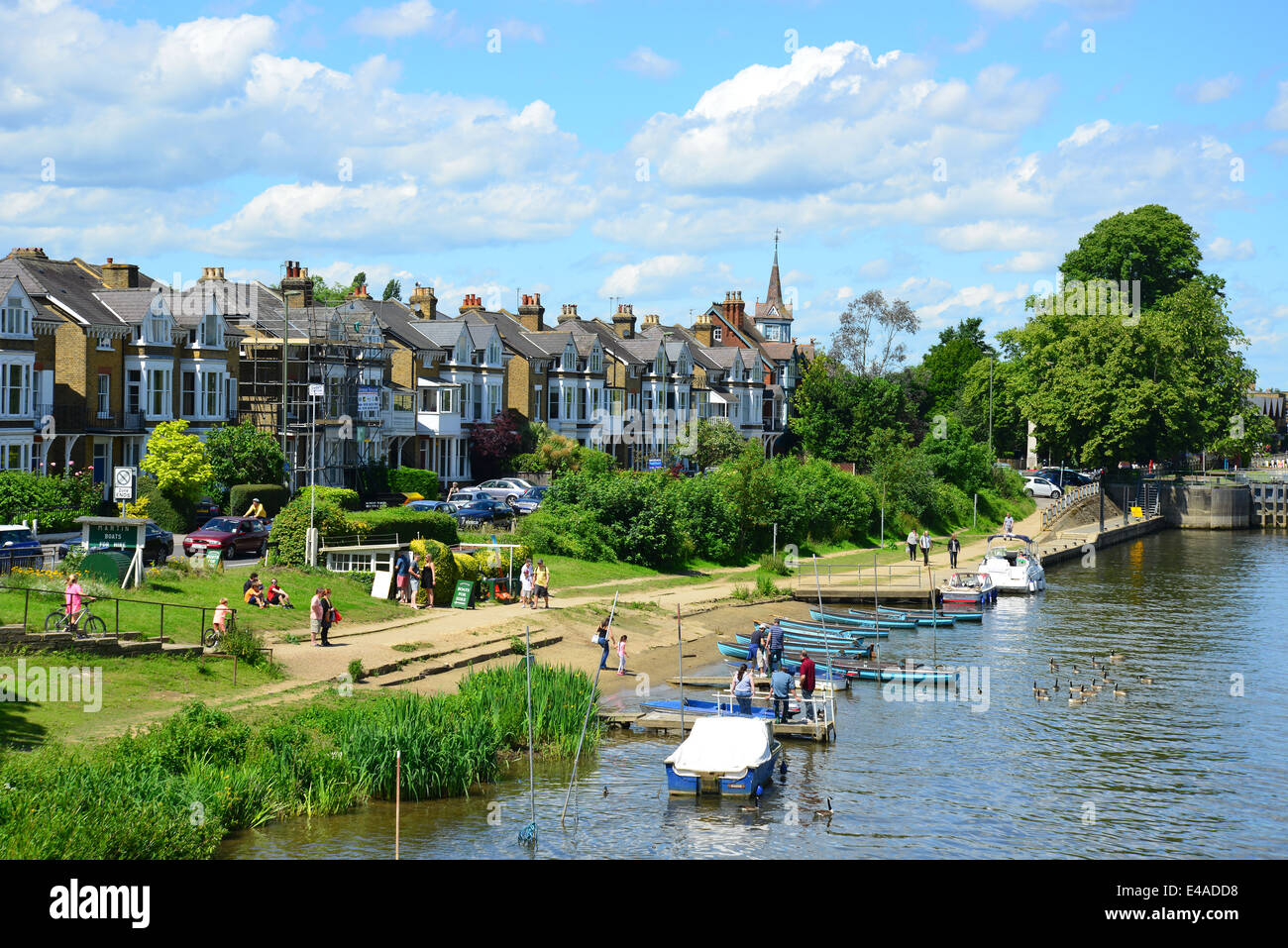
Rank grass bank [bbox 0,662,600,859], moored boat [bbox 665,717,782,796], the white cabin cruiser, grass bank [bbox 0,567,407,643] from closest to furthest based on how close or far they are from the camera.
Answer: grass bank [bbox 0,662,600,859]
moored boat [bbox 665,717,782,796]
grass bank [bbox 0,567,407,643]
the white cabin cruiser

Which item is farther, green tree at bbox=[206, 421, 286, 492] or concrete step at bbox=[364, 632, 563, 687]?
green tree at bbox=[206, 421, 286, 492]

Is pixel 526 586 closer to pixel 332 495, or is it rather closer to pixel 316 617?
pixel 332 495

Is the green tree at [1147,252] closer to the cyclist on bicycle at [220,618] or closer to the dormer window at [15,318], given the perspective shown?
the dormer window at [15,318]

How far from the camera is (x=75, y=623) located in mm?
30234

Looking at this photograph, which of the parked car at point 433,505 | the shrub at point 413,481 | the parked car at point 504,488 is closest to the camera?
the parked car at point 433,505

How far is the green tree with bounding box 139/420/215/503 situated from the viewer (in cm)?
5631

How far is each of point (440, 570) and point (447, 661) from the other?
8628mm

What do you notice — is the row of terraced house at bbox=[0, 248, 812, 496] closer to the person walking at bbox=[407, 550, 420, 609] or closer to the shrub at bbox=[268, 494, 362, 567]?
the shrub at bbox=[268, 494, 362, 567]

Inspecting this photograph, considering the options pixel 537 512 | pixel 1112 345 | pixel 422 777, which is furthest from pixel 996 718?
pixel 1112 345

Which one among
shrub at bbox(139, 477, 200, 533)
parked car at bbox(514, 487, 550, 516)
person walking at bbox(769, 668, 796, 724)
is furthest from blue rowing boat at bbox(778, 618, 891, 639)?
shrub at bbox(139, 477, 200, 533)

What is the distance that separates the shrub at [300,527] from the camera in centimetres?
4344

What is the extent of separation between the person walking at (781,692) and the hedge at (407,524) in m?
17.7

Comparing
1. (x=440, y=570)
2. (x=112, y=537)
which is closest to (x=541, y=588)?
(x=440, y=570)

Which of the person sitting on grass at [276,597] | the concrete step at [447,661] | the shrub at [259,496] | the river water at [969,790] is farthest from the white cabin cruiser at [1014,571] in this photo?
the person sitting on grass at [276,597]
